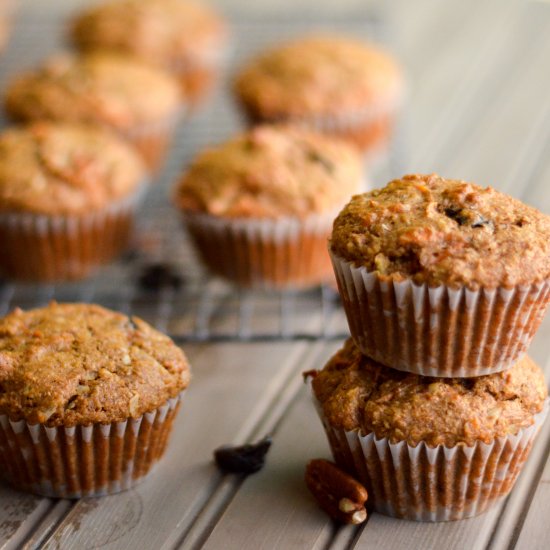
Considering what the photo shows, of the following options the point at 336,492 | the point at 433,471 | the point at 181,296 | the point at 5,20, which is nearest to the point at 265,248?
the point at 181,296

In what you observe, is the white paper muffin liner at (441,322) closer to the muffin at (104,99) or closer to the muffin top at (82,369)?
the muffin top at (82,369)

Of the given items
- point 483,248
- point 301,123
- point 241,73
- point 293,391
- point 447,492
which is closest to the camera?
point 483,248

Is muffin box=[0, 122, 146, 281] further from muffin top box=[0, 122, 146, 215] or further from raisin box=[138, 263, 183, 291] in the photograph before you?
raisin box=[138, 263, 183, 291]

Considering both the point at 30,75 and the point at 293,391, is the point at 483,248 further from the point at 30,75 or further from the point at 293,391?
the point at 30,75

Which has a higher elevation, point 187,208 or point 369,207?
point 369,207

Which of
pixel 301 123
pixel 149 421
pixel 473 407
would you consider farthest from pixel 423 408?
pixel 301 123

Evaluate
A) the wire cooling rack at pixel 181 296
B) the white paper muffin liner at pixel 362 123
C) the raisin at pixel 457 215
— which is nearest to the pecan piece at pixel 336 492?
the raisin at pixel 457 215

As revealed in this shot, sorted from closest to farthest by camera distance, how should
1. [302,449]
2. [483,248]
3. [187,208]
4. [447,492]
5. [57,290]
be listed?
[483,248]
[447,492]
[302,449]
[187,208]
[57,290]
